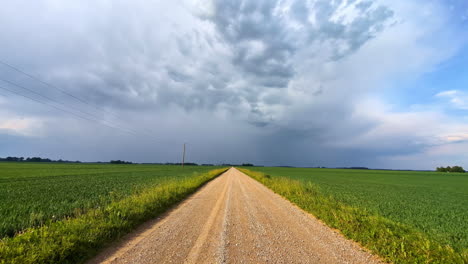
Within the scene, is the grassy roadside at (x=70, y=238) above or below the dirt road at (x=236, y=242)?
above

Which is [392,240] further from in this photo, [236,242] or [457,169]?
[457,169]

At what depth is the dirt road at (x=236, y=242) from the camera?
5098mm

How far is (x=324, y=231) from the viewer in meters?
7.55

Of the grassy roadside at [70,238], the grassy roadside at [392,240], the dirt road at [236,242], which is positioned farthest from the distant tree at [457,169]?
the grassy roadside at [70,238]

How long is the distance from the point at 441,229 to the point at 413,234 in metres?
2.99

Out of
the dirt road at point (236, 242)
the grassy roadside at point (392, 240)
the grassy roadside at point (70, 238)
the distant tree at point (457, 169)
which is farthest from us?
the distant tree at point (457, 169)

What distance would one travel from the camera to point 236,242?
20.3ft

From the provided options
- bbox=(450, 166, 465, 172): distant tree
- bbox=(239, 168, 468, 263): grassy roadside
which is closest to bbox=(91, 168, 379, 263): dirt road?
bbox=(239, 168, 468, 263): grassy roadside

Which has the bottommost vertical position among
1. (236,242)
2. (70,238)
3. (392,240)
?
(236,242)

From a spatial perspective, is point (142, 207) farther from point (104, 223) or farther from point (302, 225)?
point (302, 225)

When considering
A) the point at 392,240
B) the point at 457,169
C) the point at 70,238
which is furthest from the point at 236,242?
the point at 457,169

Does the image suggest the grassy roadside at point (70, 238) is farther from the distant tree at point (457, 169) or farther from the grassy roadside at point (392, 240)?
the distant tree at point (457, 169)

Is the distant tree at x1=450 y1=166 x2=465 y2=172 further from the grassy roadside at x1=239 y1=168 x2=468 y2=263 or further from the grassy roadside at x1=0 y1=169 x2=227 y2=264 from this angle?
the grassy roadside at x1=0 y1=169 x2=227 y2=264

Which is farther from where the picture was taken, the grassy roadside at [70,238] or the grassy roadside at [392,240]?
the grassy roadside at [392,240]
